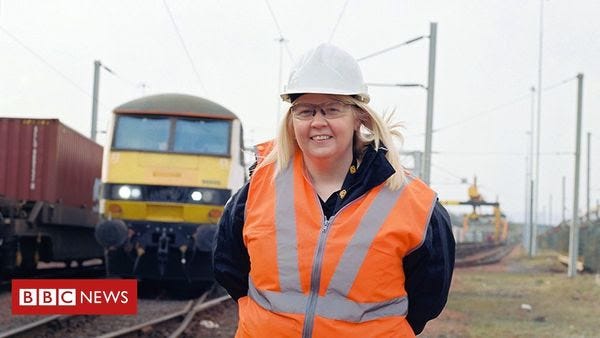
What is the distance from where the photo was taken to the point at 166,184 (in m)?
14.3

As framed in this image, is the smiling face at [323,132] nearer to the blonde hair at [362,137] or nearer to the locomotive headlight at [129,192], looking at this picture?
the blonde hair at [362,137]

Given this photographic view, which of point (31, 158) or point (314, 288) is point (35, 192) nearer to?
point (31, 158)

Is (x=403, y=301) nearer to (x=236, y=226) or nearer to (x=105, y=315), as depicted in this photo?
(x=236, y=226)

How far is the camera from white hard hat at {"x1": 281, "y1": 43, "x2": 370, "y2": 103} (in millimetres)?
2889

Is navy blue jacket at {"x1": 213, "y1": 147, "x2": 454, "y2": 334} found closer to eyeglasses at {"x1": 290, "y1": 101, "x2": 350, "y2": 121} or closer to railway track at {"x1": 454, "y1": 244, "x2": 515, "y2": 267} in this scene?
eyeglasses at {"x1": 290, "y1": 101, "x2": 350, "y2": 121}

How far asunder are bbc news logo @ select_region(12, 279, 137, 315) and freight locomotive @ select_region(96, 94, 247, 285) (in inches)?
16.0

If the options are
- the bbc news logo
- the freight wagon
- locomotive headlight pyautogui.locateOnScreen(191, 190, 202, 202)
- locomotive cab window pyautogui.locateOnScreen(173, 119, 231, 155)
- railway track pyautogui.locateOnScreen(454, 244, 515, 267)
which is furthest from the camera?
railway track pyautogui.locateOnScreen(454, 244, 515, 267)

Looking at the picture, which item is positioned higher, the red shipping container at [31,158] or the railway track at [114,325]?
the red shipping container at [31,158]

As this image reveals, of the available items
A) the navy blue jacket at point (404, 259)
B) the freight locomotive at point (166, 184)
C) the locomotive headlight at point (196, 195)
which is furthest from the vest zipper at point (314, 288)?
the locomotive headlight at point (196, 195)

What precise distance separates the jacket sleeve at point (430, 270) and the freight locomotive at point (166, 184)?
10.8 meters

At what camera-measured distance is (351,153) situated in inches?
119

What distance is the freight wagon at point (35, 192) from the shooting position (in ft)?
51.2

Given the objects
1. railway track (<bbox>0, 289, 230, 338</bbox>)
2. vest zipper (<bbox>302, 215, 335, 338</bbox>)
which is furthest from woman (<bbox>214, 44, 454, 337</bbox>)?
railway track (<bbox>0, 289, 230, 338</bbox>)

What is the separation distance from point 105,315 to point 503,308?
6768 millimetres
